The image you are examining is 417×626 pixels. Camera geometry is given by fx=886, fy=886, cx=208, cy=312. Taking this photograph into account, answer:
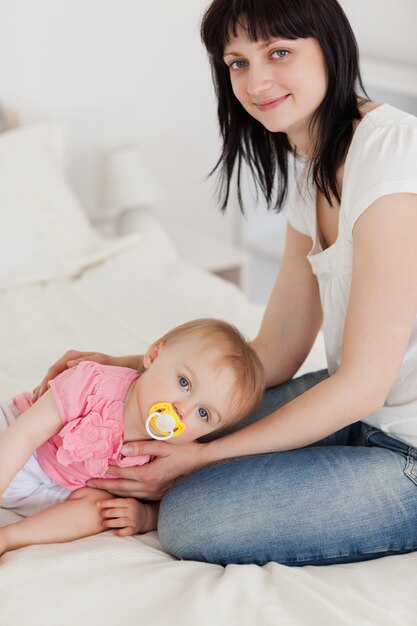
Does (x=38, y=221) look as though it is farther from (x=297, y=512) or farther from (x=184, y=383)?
(x=297, y=512)

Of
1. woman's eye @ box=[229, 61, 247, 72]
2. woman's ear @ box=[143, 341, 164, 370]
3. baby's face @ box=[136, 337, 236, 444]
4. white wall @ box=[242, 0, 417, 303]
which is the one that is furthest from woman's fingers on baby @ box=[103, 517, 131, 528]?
white wall @ box=[242, 0, 417, 303]

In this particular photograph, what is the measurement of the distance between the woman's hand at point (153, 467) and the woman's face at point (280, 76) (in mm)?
559

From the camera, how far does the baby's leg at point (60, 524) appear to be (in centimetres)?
135

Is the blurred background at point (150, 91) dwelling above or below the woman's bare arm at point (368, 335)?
above

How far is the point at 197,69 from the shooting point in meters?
3.30

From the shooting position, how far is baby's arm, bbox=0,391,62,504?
1.35 metres

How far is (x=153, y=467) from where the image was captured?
4.75 feet

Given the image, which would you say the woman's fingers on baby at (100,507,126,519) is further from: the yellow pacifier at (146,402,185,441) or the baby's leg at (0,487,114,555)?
the yellow pacifier at (146,402,185,441)

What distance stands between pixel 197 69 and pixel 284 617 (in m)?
2.51

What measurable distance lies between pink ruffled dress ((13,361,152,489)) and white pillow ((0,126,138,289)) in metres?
1.02

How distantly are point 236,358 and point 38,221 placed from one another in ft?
4.22

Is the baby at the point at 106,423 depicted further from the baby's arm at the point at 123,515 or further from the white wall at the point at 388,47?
the white wall at the point at 388,47

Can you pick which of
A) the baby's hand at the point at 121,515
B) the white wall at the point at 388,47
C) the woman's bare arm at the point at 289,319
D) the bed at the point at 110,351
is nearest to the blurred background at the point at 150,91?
the white wall at the point at 388,47

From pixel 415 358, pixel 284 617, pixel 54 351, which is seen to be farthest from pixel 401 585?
pixel 54 351
